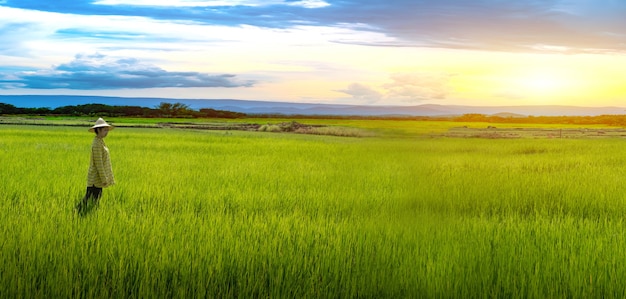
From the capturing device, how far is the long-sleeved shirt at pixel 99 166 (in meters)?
6.59

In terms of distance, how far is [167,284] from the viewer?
13.0 feet

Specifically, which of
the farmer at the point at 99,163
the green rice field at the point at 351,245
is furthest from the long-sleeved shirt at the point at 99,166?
the green rice field at the point at 351,245

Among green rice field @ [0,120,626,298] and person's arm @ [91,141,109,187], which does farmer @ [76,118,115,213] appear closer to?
person's arm @ [91,141,109,187]

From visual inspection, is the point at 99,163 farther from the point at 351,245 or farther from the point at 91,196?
the point at 351,245

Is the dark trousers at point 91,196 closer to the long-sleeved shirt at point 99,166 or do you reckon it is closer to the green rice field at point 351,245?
the long-sleeved shirt at point 99,166

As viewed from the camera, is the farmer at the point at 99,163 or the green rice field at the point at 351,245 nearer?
the green rice field at the point at 351,245

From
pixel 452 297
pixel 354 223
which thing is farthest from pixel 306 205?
pixel 452 297

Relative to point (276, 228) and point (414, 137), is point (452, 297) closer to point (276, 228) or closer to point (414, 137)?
point (414, 137)

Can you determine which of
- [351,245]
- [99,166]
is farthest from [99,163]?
[351,245]

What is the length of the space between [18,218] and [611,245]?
213 inches

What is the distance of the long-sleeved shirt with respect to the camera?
659cm

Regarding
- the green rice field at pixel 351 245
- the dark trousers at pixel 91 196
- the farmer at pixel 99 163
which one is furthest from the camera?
the dark trousers at pixel 91 196

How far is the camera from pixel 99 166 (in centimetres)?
661

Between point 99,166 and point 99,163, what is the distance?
34 millimetres
